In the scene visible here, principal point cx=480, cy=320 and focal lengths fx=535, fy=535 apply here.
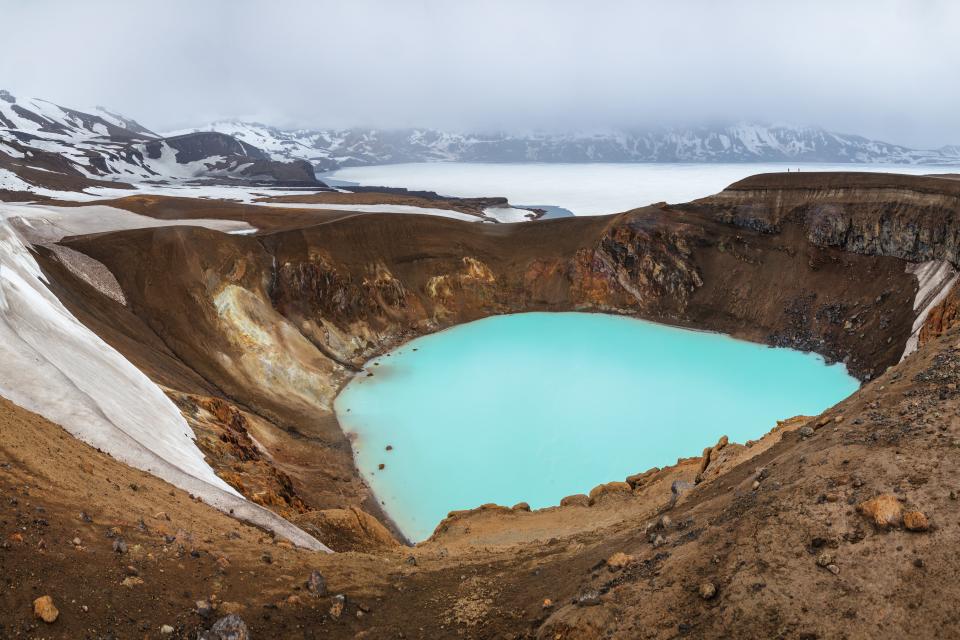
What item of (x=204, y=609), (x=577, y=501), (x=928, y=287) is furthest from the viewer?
(x=928, y=287)

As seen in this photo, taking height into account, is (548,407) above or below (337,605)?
below

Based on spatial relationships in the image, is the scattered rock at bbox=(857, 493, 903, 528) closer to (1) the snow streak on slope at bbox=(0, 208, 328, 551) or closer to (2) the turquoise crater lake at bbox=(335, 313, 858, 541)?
(1) the snow streak on slope at bbox=(0, 208, 328, 551)

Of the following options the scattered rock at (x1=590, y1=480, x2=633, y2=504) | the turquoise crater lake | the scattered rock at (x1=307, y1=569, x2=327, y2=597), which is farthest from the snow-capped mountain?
the scattered rock at (x1=307, y1=569, x2=327, y2=597)

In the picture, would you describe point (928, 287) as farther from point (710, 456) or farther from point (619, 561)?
point (619, 561)

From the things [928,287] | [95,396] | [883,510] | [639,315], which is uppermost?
[883,510]

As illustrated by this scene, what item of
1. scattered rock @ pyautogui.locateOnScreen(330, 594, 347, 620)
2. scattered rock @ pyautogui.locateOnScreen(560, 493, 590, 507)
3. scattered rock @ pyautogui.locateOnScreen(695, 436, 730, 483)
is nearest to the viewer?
scattered rock @ pyautogui.locateOnScreen(330, 594, 347, 620)

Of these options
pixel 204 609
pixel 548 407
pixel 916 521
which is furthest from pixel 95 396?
pixel 548 407

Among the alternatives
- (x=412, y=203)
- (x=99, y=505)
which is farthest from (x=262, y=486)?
(x=412, y=203)

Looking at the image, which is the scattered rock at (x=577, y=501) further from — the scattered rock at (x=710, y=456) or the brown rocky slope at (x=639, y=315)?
the scattered rock at (x=710, y=456)
